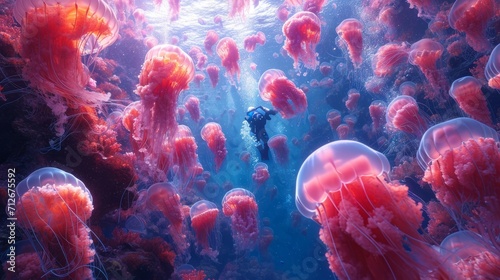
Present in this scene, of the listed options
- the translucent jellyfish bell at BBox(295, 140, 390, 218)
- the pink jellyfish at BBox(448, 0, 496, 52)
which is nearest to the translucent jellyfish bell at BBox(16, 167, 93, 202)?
the translucent jellyfish bell at BBox(295, 140, 390, 218)

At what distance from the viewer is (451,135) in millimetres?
3158

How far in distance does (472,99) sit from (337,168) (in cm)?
486

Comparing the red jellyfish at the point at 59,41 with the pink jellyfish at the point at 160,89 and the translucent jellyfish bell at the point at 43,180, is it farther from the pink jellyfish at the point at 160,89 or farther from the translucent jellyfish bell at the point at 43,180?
the translucent jellyfish bell at the point at 43,180

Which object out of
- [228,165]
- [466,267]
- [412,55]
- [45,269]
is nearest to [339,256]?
[466,267]

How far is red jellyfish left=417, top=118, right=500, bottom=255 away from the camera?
8.79ft

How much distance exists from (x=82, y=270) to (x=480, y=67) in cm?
936

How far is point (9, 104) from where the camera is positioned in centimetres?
404

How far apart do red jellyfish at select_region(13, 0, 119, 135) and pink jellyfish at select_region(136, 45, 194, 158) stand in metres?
0.60

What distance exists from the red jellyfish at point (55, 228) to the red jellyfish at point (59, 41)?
3.93 ft

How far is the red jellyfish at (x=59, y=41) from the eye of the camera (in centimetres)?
331

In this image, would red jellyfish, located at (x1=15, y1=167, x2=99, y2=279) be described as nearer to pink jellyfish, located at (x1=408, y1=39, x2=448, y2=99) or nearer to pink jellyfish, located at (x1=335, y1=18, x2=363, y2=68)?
pink jellyfish, located at (x1=408, y1=39, x2=448, y2=99)

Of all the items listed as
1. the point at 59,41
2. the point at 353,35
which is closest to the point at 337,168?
the point at 59,41

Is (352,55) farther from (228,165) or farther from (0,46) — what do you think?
(228,165)

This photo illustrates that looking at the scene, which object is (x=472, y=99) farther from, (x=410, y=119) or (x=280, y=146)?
(x=280, y=146)
